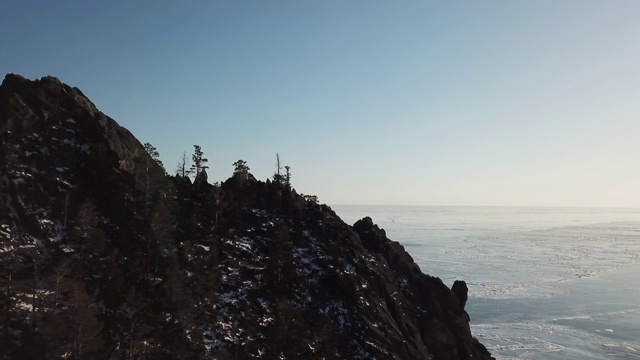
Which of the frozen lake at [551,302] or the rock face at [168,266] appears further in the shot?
the frozen lake at [551,302]

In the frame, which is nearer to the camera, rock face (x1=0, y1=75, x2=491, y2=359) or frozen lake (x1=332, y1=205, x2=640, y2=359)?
rock face (x1=0, y1=75, x2=491, y2=359)

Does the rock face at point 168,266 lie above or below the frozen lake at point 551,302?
above

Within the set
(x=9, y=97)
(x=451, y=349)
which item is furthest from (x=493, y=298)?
(x=9, y=97)

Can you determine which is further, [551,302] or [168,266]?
[551,302]

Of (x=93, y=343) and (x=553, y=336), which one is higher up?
(x=93, y=343)

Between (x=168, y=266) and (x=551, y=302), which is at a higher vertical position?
(x=168, y=266)

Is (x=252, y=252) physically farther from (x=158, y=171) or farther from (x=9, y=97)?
(x=9, y=97)

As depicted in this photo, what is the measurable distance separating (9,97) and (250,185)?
120ft

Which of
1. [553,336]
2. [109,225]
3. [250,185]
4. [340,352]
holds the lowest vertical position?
[553,336]

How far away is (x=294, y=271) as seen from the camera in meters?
59.6

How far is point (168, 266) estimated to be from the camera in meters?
54.1

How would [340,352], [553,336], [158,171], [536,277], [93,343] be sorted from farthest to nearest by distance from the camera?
[536,277] → [553,336] → [158,171] → [340,352] → [93,343]

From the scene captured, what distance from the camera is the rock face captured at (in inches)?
1703

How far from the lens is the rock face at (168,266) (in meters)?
43.2
